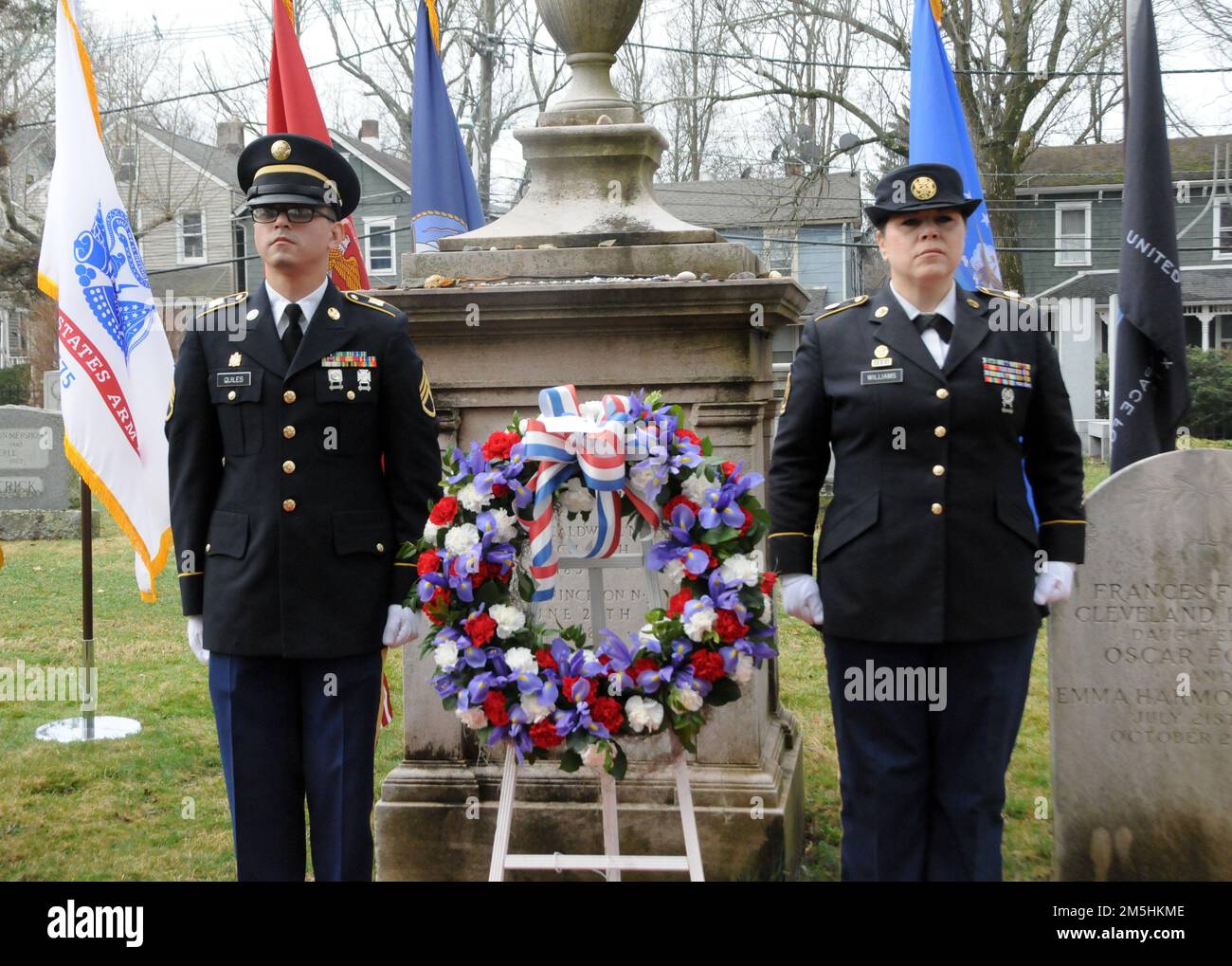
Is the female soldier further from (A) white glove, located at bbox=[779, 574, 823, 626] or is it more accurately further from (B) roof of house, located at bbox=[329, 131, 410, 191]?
(B) roof of house, located at bbox=[329, 131, 410, 191]

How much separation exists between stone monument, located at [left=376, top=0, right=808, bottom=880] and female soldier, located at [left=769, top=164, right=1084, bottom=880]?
2.71ft

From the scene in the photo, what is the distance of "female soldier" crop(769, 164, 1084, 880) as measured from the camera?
3.14 metres

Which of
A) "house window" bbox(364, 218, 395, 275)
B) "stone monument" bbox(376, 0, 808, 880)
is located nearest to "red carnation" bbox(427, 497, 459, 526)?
"stone monument" bbox(376, 0, 808, 880)

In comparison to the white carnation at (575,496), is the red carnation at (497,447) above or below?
above

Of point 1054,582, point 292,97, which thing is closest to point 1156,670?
point 1054,582

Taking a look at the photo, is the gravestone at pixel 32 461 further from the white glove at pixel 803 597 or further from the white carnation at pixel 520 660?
the white glove at pixel 803 597

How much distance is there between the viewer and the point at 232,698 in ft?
10.5

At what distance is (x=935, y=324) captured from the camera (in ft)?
10.6

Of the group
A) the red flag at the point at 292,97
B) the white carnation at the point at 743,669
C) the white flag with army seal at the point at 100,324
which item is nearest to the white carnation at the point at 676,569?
the white carnation at the point at 743,669

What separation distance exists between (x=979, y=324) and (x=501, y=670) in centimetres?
151

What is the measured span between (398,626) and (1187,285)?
2991cm

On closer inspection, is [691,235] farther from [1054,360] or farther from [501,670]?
[501,670]

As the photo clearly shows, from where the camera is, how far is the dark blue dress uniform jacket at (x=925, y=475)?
314 centimetres

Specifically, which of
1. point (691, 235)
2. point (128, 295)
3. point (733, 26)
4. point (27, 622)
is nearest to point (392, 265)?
point (733, 26)
